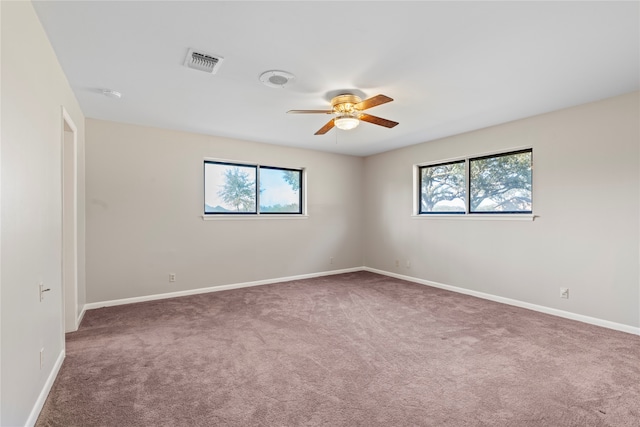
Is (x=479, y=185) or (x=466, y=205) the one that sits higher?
(x=479, y=185)

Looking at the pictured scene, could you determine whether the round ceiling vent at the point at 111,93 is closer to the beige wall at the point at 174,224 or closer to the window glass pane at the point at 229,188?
the beige wall at the point at 174,224

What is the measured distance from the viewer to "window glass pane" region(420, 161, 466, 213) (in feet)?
16.5

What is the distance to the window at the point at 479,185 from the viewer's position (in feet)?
13.9

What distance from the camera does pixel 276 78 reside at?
2830 millimetres

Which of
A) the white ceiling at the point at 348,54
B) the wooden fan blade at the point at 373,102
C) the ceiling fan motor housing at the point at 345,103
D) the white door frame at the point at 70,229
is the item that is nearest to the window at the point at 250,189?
the white ceiling at the point at 348,54

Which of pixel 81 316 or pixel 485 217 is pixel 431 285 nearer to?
pixel 485 217

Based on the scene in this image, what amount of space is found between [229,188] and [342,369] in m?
3.56

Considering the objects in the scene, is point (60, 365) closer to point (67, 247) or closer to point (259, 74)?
point (67, 247)

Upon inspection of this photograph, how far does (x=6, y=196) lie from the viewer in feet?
4.97

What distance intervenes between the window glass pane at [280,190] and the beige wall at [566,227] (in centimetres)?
244

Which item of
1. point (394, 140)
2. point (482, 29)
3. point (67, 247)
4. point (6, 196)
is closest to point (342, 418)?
point (6, 196)

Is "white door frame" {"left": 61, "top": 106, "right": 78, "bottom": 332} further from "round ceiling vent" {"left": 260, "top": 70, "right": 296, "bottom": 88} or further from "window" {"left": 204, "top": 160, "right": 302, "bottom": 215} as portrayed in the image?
"round ceiling vent" {"left": 260, "top": 70, "right": 296, "bottom": 88}

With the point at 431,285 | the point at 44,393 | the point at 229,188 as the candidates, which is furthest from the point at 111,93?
the point at 431,285

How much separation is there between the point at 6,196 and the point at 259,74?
6.40 ft
